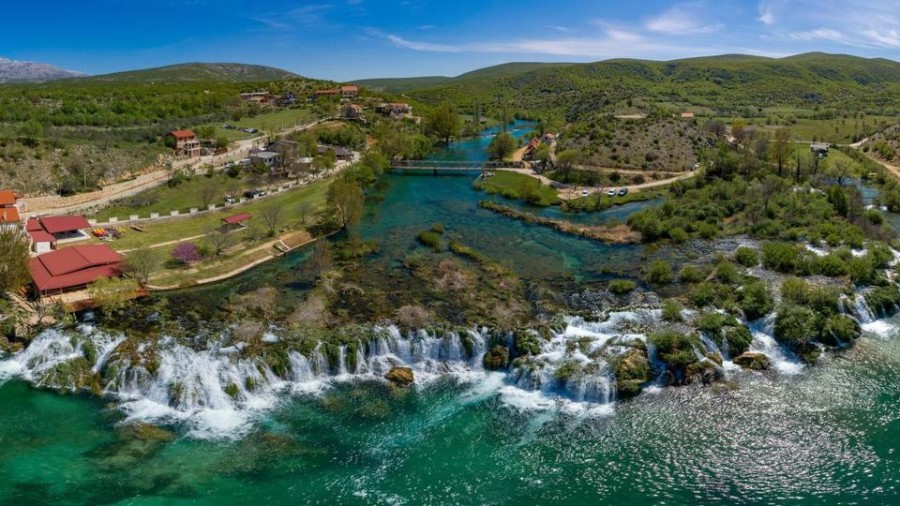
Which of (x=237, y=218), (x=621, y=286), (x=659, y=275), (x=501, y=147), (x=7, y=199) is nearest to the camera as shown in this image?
(x=621, y=286)

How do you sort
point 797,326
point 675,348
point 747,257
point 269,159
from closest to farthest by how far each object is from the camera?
point 675,348, point 797,326, point 747,257, point 269,159

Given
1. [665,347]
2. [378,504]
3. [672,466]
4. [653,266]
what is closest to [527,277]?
[653,266]

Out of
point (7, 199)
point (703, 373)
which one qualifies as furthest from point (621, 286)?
point (7, 199)

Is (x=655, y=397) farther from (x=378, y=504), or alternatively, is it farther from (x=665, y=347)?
(x=378, y=504)

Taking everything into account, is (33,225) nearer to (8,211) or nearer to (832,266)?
(8,211)

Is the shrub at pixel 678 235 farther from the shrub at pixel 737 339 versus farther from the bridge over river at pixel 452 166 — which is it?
the bridge over river at pixel 452 166

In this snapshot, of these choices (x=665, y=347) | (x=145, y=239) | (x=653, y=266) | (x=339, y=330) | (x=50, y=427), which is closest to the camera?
(x=50, y=427)

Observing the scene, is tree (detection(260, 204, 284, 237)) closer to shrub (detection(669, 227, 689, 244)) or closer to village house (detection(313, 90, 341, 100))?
shrub (detection(669, 227, 689, 244))
